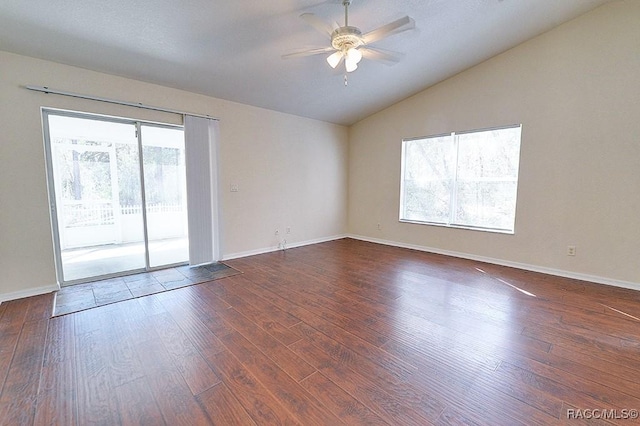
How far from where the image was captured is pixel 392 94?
4918mm

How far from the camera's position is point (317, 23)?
2.18m

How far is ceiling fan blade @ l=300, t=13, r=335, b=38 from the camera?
6.87 feet

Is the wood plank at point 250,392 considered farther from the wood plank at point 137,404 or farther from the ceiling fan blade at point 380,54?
the ceiling fan blade at point 380,54

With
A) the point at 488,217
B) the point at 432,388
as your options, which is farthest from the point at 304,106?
the point at 432,388

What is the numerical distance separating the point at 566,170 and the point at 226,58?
15.6 ft

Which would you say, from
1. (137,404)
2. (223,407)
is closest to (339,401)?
(223,407)

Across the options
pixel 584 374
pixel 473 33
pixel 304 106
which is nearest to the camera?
pixel 584 374

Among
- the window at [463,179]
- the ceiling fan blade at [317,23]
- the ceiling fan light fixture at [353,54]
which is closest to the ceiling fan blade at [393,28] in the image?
the ceiling fan light fixture at [353,54]

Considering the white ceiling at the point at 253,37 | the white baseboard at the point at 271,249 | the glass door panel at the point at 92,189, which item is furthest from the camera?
the white baseboard at the point at 271,249

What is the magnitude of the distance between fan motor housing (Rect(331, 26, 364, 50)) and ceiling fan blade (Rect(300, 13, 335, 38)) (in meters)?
0.06

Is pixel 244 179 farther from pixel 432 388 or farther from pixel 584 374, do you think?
pixel 584 374

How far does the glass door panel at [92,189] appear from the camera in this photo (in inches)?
131

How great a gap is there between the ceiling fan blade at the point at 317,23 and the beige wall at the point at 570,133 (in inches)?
128

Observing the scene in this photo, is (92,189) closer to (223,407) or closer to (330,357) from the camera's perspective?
(223,407)
